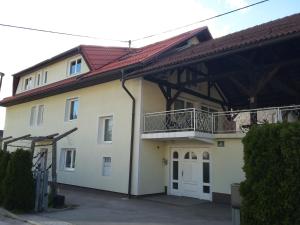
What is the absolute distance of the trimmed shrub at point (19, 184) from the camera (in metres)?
10.0

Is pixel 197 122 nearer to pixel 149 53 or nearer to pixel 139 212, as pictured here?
pixel 139 212

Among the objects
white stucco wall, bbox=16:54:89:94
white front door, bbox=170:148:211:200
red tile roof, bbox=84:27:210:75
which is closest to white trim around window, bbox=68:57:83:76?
white stucco wall, bbox=16:54:89:94

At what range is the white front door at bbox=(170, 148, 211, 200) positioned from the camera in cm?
1325

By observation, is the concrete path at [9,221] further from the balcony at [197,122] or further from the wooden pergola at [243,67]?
the wooden pergola at [243,67]

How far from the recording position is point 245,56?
12.9m

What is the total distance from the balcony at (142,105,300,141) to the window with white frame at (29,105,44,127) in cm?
903

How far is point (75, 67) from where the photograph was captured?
62.6 feet

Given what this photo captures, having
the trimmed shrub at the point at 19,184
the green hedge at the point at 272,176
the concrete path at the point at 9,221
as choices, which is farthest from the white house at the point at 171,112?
the concrete path at the point at 9,221

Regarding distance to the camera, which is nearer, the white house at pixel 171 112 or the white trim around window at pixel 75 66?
the white house at pixel 171 112

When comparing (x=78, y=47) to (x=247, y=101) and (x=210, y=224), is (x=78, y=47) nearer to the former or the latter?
(x=247, y=101)

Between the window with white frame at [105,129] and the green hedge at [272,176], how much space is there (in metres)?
9.59

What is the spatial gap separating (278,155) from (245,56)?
7930mm

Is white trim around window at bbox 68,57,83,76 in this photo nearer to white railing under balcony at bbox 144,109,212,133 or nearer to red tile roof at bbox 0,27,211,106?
red tile roof at bbox 0,27,211,106

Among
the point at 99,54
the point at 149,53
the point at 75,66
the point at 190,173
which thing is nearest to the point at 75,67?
the point at 75,66
